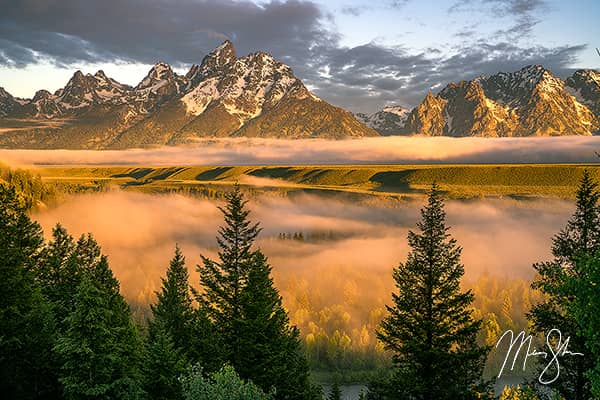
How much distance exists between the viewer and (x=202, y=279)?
128 feet

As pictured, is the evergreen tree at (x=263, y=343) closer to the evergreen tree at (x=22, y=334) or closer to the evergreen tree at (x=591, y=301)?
the evergreen tree at (x=22, y=334)

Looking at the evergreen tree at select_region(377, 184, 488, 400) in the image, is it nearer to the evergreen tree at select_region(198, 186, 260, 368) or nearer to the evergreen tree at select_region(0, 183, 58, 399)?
the evergreen tree at select_region(198, 186, 260, 368)

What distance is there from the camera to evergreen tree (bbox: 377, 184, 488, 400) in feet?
94.0

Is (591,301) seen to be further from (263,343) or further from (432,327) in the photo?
(263,343)

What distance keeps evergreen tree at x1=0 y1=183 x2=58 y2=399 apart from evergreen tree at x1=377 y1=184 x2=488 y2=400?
84.1 feet

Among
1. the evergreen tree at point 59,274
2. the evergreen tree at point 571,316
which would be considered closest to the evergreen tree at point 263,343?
the evergreen tree at point 571,316

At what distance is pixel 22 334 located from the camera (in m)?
39.1

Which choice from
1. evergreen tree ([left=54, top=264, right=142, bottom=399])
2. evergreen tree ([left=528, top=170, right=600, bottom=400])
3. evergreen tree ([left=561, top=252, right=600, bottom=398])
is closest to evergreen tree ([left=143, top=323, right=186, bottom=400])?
evergreen tree ([left=54, top=264, right=142, bottom=399])

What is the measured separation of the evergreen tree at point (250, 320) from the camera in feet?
113

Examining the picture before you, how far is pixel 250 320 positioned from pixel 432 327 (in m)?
12.7

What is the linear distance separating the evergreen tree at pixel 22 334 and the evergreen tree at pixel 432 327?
84.1ft

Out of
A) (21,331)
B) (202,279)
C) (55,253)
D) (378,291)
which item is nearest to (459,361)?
(202,279)

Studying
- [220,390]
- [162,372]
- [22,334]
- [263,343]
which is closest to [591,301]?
[220,390]

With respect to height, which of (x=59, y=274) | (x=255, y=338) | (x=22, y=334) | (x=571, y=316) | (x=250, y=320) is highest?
(x=571, y=316)
